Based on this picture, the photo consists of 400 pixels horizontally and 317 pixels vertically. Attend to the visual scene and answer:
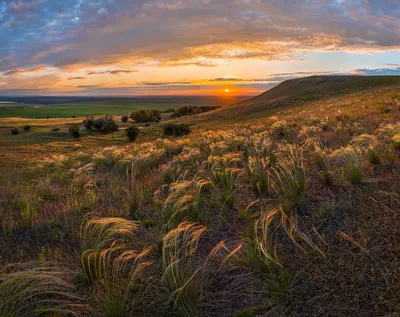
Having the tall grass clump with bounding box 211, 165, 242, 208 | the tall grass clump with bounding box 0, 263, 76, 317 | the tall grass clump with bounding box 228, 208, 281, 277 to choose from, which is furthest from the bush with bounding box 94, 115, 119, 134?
the tall grass clump with bounding box 228, 208, 281, 277

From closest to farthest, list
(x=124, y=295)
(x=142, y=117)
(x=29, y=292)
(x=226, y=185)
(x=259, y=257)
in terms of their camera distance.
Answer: (x=124, y=295) → (x=29, y=292) → (x=259, y=257) → (x=226, y=185) → (x=142, y=117)

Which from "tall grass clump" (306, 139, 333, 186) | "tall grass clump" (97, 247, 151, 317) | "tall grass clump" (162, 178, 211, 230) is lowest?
"tall grass clump" (97, 247, 151, 317)

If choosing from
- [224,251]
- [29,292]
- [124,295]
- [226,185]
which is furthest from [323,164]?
[29,292]

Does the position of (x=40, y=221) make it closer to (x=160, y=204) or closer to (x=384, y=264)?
(x=160, y=204)

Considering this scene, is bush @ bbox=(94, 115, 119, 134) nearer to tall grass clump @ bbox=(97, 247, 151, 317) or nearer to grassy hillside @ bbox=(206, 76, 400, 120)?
grassy hillside @ bbox=(206, 76, 400, 120)

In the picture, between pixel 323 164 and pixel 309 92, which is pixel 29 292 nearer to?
pixel 323 164

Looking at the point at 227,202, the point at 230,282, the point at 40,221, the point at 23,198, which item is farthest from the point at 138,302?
the point at 23,198

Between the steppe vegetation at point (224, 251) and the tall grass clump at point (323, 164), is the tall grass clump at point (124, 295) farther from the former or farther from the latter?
the tall grass clump at point (323, 164)

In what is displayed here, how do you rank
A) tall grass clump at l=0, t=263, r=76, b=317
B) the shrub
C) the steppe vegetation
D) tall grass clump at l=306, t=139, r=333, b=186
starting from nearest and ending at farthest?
tall grass clump at l=0, t=263, r=76, b=317 < the steppe vegetation < tall grass clump at l=306, t=139, r=333, b=186 < the shrub

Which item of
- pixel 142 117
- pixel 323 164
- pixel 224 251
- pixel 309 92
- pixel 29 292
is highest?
pixel 309 92

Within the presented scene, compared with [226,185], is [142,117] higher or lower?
higher

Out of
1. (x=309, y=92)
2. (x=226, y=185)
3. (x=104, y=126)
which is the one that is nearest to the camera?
(x=226, y=185)

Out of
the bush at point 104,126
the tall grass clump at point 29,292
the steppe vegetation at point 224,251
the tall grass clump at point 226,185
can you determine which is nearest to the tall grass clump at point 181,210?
the steppe vegetation at point 224,251

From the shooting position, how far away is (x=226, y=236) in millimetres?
4211
